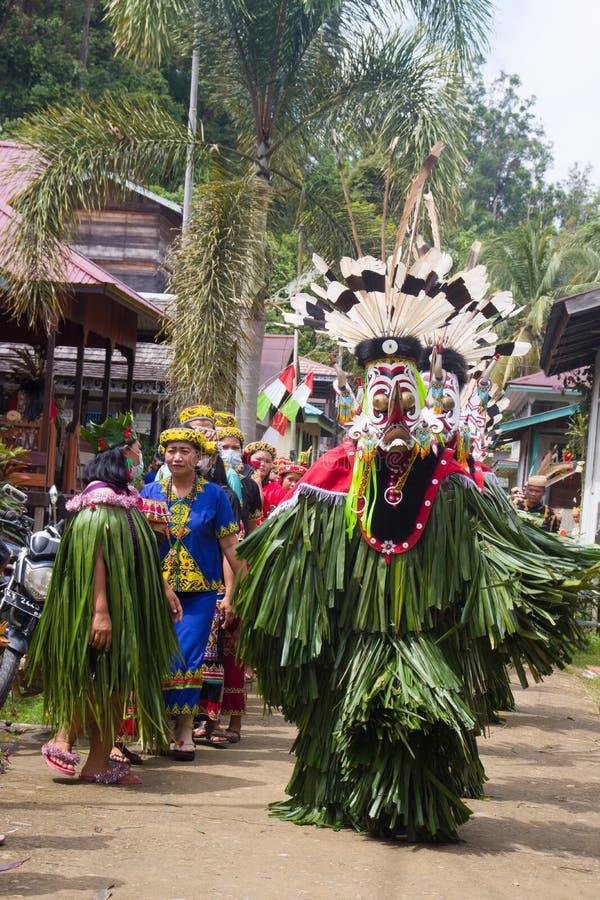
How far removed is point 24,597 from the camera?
6371mm

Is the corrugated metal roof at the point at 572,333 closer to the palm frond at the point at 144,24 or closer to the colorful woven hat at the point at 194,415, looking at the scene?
the palm frond at the point at 144,24

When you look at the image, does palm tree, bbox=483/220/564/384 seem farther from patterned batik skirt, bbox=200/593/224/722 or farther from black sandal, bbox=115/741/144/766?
black sandal, bbox=115/741/144/766

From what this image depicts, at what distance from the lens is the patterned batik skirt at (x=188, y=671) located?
666 cm

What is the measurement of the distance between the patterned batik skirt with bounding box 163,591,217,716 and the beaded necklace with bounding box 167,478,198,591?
0.17m

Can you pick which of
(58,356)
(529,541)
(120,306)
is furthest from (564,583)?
(58,356)

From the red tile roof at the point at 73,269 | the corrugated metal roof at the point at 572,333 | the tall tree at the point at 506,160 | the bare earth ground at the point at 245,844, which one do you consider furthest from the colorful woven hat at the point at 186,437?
the tall tree at the point at 506,160

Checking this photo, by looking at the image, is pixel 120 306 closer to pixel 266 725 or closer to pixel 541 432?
pixel 266 725

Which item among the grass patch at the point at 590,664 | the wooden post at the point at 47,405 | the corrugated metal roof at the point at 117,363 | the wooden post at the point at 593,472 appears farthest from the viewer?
the corrugated metal roof at the point at 117,363

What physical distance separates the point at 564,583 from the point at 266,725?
3714mm

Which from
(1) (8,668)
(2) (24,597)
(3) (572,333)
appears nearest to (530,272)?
(3) (572,333)

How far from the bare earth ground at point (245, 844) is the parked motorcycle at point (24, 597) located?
59 cm

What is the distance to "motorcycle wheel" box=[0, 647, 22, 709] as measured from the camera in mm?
6082

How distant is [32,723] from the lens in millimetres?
7555

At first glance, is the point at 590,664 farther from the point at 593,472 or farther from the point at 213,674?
the point at 213,674
